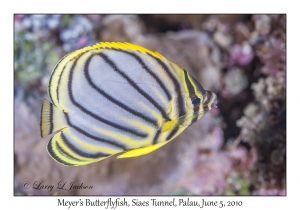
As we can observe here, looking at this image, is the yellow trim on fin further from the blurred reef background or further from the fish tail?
the blurred reef background

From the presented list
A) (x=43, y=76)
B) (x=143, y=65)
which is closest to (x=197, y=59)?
(x=43, y=76)

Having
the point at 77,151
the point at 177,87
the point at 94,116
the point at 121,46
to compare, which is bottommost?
the point at 77,151

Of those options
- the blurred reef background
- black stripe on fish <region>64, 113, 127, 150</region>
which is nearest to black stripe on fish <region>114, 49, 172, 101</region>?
black stripe on fish <region>64, 113, 127, 150</region>

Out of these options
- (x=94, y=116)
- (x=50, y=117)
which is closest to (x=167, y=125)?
(x=94, y=116)

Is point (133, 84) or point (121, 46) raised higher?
point (121, 46)

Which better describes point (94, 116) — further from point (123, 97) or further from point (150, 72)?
point (150, 72)

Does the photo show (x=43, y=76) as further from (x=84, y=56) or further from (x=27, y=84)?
(x=84, y=56)
